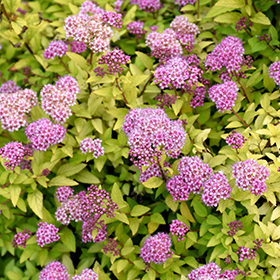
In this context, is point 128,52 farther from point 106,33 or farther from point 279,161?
point 279,161

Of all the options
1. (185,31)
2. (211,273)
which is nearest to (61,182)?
(211,273)

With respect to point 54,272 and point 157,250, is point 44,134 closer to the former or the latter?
point 54,272

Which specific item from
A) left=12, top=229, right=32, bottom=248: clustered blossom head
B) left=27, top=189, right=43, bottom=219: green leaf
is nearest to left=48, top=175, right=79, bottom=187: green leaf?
left=27, top=189, right=43, bottom=219: green leaf

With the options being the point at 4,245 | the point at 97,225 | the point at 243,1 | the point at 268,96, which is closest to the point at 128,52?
the point at 243,1

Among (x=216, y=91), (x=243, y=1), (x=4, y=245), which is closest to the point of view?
(x=216, y=91)

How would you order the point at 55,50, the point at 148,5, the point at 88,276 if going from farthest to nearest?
the point at 148,5 < the point at 55,50 < the point at 88,276

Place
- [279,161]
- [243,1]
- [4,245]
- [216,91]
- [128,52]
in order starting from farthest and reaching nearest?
1. [128,52]
2. [4,245]
3. [243,1]
4. [216,91]
5. [279,161]

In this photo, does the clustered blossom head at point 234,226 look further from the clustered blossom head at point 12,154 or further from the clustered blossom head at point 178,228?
the clustered blossom head at point 12,154
